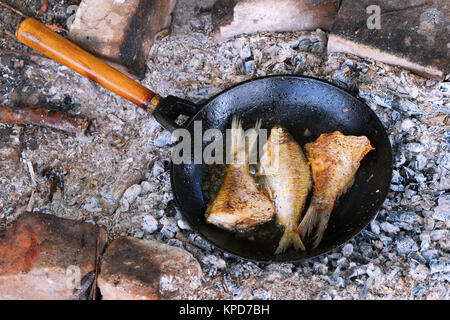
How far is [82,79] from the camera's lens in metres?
2.93

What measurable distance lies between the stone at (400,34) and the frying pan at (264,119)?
0.41m

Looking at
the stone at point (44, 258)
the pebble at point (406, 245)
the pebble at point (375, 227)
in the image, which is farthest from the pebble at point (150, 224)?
the pebble at point (406, 245)

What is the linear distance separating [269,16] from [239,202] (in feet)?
4.92

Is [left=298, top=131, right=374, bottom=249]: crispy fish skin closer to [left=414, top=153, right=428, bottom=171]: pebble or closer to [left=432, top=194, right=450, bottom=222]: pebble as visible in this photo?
[left=414, top=153, right=428, bottom=171]: pebble

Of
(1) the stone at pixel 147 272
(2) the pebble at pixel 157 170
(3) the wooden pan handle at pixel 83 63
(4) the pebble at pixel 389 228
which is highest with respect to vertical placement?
(3) the wooden pan handle at pixel 83 63

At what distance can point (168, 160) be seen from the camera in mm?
2688

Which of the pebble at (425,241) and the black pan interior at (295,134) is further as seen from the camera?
the black pan interior at (295,134)

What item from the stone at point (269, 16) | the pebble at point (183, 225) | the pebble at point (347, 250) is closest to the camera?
the pebble at point (347, 250)

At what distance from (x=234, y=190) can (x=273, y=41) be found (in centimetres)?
127

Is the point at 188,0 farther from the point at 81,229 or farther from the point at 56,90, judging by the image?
the point at 81,229

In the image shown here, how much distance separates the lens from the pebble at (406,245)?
2197 millimetres

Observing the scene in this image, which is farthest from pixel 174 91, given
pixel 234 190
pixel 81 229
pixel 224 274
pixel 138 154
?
pixel 224 274

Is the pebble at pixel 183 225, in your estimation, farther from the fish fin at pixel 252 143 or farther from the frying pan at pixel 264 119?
the fish fin at pixel 252 143

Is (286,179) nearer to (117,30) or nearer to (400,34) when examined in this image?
(400,34)
